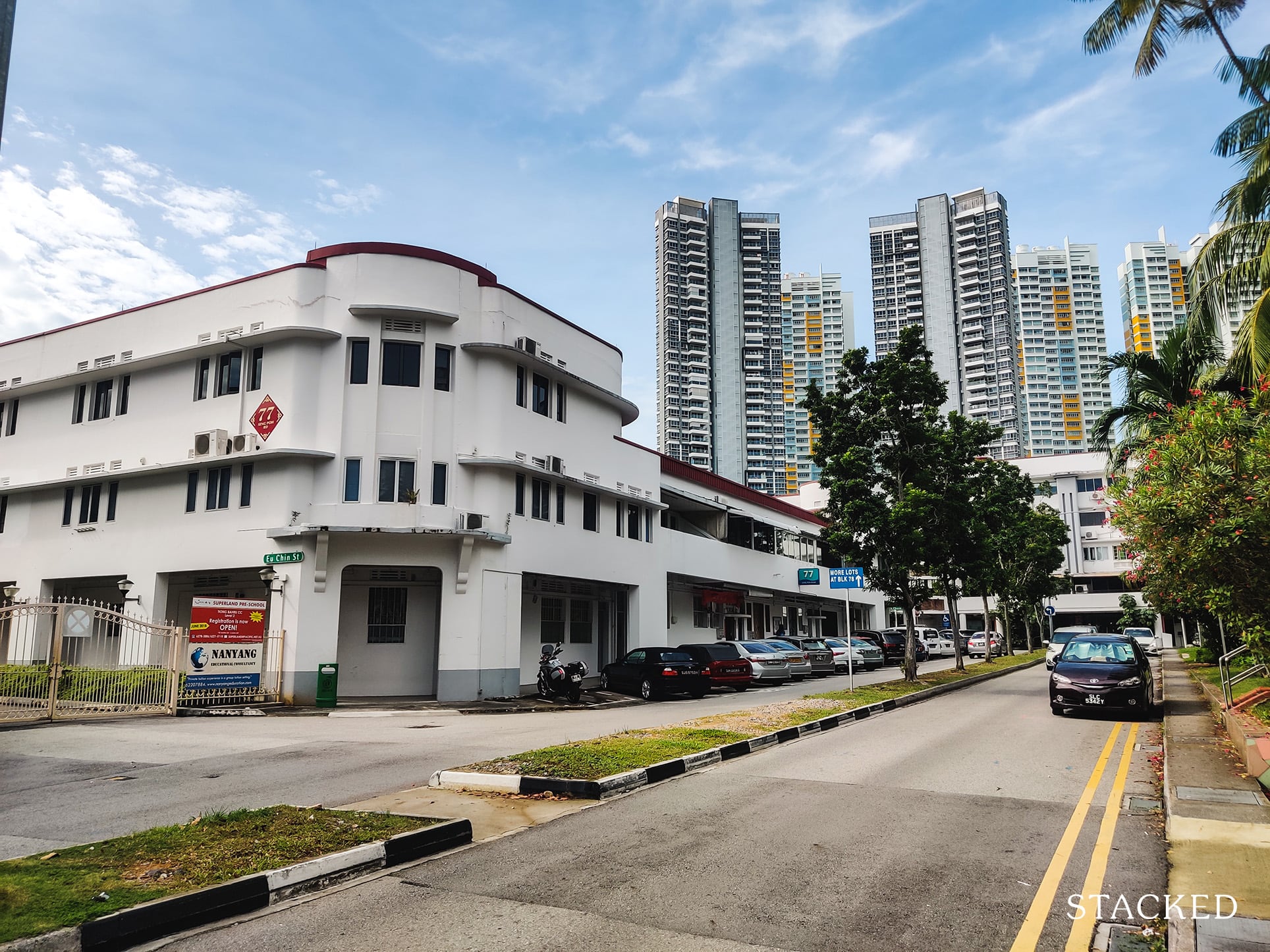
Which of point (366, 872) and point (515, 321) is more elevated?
point (515, 321)

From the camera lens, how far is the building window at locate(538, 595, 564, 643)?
28.4 metres

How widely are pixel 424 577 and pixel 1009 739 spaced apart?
15888 millimetres

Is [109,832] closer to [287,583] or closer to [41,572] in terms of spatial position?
[287,583]

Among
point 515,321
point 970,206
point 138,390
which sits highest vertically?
point 970,206

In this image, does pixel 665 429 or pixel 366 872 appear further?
pixel 665 429

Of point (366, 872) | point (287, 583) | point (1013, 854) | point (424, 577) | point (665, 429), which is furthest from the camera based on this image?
point (665, 429)

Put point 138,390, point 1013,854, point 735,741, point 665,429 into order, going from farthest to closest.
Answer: point 665,429, point 138,390, point 735,741, point 1013,854

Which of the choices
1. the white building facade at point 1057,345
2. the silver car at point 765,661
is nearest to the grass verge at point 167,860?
the silver car at point 765,661

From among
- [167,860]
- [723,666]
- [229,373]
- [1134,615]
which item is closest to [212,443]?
[229,373]

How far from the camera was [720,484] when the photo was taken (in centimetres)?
3884

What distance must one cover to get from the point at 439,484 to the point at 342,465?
2.53 m

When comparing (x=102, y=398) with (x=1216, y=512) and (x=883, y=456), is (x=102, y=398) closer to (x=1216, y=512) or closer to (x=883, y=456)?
(x=883, y=456)

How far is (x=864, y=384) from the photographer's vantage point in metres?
27.0

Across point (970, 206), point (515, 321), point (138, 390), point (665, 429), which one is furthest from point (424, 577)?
point (970, 206)
